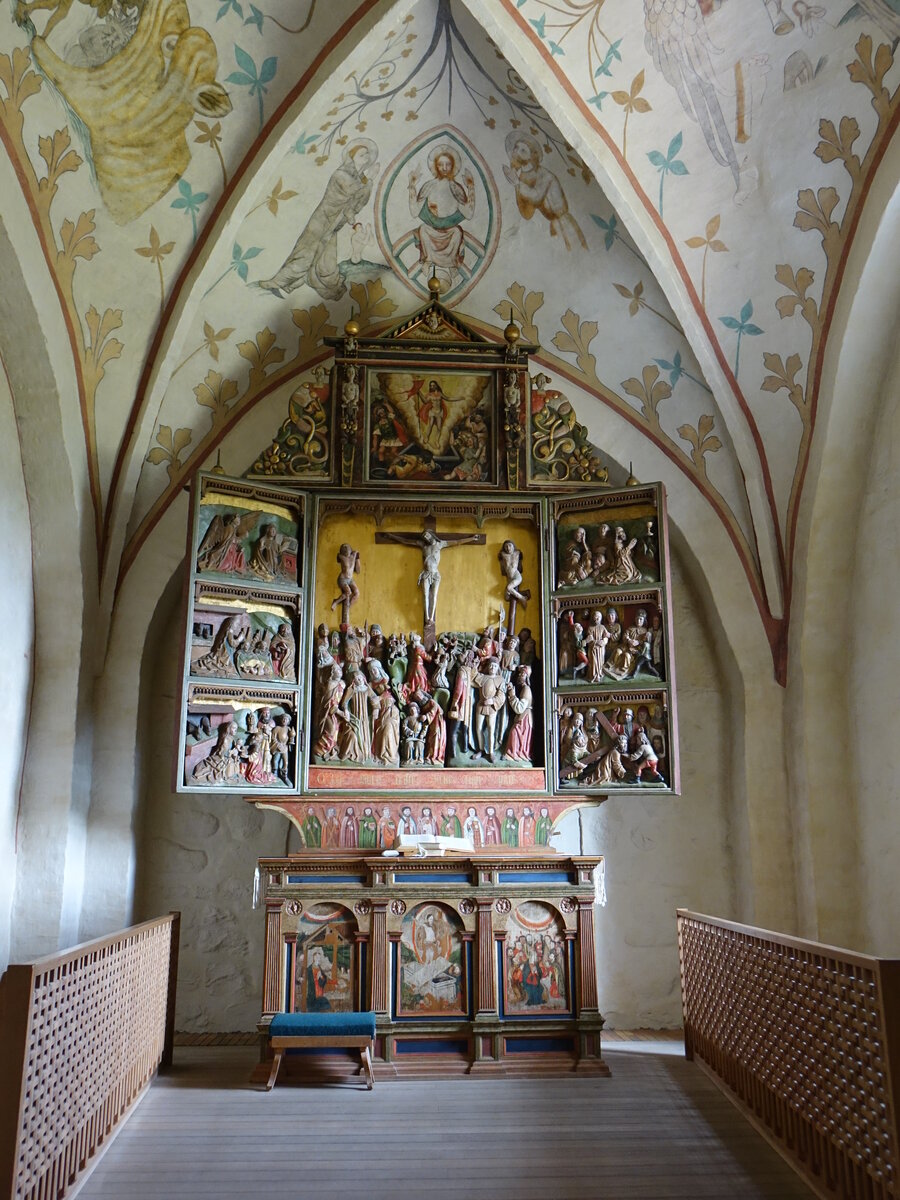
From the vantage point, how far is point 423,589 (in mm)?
9547

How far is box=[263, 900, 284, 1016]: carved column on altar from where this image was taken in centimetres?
779

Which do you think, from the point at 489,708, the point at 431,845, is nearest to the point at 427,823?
the point at 431,845

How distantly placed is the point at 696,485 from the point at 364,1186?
727 centimetres

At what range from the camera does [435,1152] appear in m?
5.85

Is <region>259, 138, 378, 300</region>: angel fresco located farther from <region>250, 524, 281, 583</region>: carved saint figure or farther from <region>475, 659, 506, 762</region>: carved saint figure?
<region>475, 659, 506, 762</region>: carved saint figure

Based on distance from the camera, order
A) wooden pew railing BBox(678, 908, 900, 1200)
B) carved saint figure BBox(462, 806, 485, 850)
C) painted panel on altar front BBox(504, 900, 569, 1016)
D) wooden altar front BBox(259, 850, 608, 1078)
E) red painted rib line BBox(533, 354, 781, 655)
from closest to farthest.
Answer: wooden pew railing BBox(678, 908, 900, 1200) < wooden altar front BBox(259, 850, 608, 1078) < painted panel on altar front BBox(504, 900, 569, 1016) < carved saint figure BBox(462, 806, 485, 850) < red painted rib line BBox(533, 354, 781, 655)

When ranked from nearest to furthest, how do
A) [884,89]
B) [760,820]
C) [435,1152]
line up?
[435,1152] → [884,89] → [760,820]

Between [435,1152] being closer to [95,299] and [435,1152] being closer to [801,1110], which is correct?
[801,1110]

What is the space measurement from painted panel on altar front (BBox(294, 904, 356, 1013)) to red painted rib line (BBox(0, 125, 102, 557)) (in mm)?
4177

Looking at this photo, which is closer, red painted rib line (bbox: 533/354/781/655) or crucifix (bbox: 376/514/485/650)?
crucifix (bbox: 376/514/485/650)

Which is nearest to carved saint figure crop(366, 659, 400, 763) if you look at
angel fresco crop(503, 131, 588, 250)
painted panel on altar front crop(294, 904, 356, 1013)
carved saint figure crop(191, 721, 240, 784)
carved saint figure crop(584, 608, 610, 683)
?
carved saint figure crop(191, 721, 240, 784)

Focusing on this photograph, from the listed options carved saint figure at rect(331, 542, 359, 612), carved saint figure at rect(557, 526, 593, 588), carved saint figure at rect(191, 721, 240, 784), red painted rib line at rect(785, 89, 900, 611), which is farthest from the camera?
carved saint figure at rect(331, 542, 359, 612)

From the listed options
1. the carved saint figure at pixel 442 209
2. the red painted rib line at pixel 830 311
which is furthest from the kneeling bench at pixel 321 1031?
the carved saint figure at pixel 442 209

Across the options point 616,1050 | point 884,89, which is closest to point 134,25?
point 884,89
